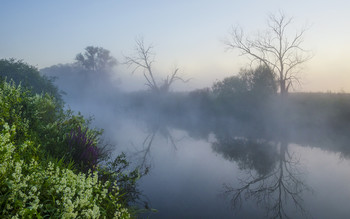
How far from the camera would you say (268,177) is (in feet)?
28.2

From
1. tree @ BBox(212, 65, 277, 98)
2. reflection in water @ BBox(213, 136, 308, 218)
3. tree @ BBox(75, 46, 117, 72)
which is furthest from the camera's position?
tree @ BBox(75, 46, 117, 72)

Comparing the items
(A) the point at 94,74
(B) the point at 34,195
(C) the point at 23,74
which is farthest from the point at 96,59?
(B) the point at 34,195

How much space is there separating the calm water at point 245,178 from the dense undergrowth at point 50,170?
1.54 metres

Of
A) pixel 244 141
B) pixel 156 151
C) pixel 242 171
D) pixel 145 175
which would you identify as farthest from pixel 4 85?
pixel 244 141

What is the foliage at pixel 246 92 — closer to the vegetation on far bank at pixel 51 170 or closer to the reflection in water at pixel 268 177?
the reflection in water at pixel 268 177

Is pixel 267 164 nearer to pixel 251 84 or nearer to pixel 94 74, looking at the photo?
pixel 251 84

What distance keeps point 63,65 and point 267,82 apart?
94445 millimetres

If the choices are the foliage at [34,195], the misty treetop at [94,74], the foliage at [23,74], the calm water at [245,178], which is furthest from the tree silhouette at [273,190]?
the misty treetop at [94,74]

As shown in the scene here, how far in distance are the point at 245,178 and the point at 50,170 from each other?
21.4ft

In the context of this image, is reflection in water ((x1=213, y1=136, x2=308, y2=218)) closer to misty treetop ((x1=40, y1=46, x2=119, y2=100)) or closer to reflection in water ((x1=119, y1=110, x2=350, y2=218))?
reflection in water ((x1=119, y1=110, x2=350, y2=218))

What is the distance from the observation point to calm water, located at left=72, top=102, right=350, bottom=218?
618 centimetres

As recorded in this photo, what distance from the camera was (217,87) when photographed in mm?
31078

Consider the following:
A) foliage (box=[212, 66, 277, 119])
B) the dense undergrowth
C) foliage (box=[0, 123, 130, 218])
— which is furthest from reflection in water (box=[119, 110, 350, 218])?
foliage (box=[212, 66, 277, 119])

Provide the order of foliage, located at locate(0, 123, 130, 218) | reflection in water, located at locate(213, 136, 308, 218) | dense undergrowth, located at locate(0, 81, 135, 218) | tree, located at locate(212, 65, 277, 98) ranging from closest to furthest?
foliage, located at locate(0, 123, 130, 218)
dense undergrowth, located at locate(0, 81, 135, 218)
reflection in water, located at locate(213, 136, 308, 218)
tree, located at locate(212, 65, 277, 98)
